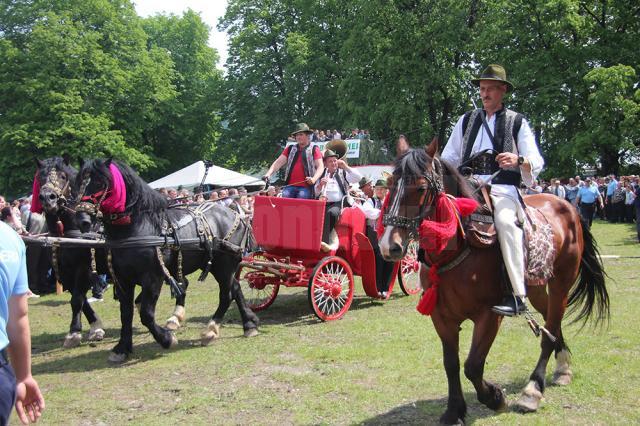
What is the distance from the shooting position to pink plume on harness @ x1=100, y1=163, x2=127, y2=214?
6.76 m

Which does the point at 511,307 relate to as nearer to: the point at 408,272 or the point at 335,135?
the point at 408,272

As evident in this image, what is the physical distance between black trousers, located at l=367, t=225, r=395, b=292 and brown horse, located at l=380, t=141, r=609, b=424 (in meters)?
4.27

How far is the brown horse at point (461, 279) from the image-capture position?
4062 millimetres

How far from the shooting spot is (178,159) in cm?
3797

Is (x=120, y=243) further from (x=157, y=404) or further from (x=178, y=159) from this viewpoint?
(x=178, y=159)

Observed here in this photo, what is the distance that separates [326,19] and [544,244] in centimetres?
3379

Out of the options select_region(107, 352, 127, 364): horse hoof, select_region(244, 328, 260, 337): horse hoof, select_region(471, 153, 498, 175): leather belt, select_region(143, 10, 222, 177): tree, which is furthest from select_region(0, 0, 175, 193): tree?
select_region(471, 153, 498, 175): leather belt

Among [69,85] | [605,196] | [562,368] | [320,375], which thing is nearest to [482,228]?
[562,368]

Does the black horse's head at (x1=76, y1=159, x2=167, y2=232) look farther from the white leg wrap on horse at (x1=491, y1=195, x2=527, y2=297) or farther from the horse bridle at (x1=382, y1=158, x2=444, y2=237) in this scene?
the white leg wrap on horse at (x1=491, y1=195, x2=527, y2=297)

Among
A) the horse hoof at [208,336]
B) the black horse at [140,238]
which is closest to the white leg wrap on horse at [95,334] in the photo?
the black horse at [140,238]

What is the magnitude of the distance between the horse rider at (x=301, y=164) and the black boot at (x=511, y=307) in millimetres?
4502

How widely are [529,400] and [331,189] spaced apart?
15.9ft

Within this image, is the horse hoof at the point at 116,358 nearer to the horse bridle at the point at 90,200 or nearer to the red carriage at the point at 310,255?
the horse bridle at the point at 90,200

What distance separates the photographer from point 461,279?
4363 mm
